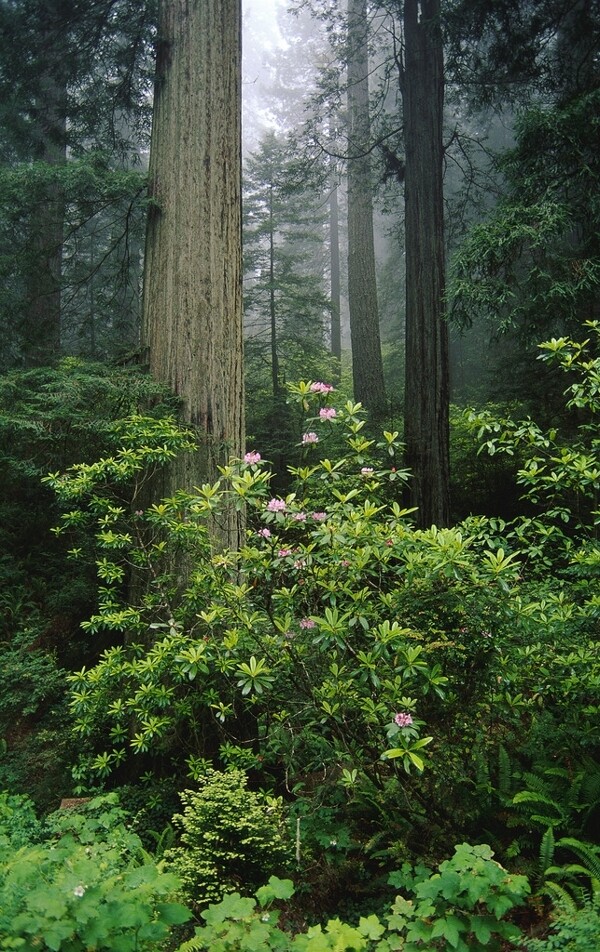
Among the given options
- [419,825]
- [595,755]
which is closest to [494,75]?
[595,755]

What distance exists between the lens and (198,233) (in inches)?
179

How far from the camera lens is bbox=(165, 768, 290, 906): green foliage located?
284 cm

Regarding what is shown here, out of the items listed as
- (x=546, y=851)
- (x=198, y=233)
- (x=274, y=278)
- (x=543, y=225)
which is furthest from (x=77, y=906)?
(x=274, y=278)

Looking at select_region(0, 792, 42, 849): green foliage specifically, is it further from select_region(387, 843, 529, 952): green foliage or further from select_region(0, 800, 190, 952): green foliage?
select_region(387, 843, 529, 952): green foliage

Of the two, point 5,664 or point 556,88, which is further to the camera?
point 556,88

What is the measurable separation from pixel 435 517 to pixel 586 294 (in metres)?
2.52

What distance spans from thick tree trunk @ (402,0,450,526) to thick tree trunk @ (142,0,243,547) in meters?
2.67

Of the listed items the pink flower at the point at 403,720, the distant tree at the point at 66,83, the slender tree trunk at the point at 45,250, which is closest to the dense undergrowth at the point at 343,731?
the pink flower at the point at 403,720

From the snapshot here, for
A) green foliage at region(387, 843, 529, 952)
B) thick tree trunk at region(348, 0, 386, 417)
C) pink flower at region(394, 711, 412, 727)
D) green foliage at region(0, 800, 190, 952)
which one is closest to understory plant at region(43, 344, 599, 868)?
pink flower at region(394, 711, 412, 727)

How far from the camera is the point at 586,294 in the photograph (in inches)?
233

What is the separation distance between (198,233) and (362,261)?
7766mm

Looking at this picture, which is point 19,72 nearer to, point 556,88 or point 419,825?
point 556,88

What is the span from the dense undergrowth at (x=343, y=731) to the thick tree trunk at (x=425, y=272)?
8.84 ft

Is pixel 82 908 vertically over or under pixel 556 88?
under
